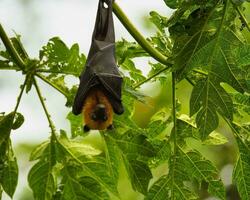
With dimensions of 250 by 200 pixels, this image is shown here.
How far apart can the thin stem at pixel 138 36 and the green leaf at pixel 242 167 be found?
0.78m

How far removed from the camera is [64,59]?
184 inches

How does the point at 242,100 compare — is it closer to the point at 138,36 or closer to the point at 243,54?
the point at 243,54

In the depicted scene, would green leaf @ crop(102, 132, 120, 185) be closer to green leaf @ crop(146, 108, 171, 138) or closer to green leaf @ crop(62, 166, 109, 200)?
green leaf @ crop(62, 166, 109, 200)

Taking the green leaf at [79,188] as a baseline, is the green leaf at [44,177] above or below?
above

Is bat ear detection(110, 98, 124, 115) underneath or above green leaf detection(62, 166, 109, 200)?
above

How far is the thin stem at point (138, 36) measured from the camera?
14.3ft

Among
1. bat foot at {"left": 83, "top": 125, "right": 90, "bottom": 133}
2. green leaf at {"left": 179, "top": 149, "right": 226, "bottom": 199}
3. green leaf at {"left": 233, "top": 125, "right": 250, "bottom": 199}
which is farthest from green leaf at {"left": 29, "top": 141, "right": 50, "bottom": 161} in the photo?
green leaf at {"left": 233, "top": 125, "right": 250, "bottom": 199}

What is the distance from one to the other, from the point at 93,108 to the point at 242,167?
1.16 m

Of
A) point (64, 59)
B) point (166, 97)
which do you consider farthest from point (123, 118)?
point (166, 97)

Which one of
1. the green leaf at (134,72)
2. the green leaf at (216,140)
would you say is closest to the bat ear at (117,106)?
the green leaf at (134,72)

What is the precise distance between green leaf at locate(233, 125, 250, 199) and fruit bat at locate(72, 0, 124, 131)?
0.87m

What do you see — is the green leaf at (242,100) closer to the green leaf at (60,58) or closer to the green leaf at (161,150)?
the green leaf at (161,150)

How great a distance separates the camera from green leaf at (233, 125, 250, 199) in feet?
15.5

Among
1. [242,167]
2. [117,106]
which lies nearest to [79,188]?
[117,106]
